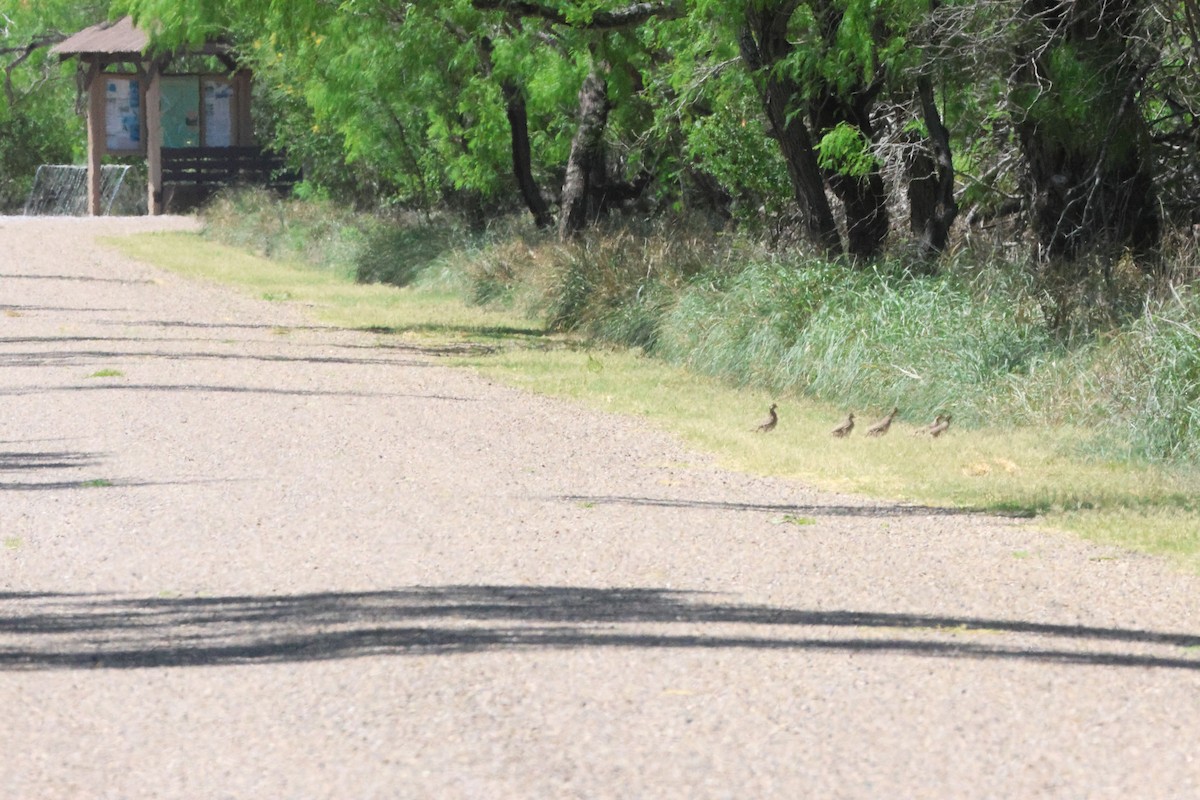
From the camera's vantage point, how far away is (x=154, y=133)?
4044 centimetres

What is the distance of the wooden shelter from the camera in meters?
40.5

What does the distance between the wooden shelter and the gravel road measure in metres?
30.3

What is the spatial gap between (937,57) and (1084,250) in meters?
1.95

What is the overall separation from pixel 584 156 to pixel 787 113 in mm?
6461

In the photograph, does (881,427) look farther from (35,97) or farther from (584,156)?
(35,97)

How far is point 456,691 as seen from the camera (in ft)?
18.7

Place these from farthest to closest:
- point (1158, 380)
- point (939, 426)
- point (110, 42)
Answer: point (110, 42) → point (939, 426) → point (1158, 380)

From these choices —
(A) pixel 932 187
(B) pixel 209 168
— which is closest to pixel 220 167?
(B) pixel 209 168

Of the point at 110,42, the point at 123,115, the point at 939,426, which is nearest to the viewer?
the point at 939,426

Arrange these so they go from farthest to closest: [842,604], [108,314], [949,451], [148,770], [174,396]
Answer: [108,314], [174,396], [949,451], [842,604], [148,770]

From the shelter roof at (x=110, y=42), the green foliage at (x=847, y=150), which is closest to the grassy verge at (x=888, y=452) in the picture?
the green foliage at (x=847, y=150)

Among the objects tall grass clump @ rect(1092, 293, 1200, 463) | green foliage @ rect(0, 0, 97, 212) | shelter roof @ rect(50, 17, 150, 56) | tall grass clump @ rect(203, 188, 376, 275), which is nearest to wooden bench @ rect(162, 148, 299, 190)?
shelter roof @ rect(50, 17, 150, 56)

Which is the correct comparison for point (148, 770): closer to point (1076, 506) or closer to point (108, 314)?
point (1076, 506)

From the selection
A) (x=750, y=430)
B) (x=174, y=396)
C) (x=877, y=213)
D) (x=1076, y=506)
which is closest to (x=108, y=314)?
(x=174, y=396)
